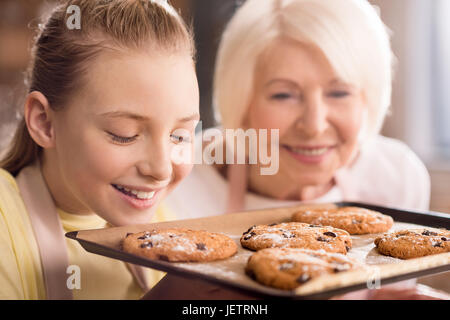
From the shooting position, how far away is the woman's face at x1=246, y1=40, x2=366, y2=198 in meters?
1.53

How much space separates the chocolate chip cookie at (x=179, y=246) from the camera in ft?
3.00

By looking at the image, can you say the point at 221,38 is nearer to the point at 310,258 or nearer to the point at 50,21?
the point at 50,21

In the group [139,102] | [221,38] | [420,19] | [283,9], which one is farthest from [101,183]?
[420,19]

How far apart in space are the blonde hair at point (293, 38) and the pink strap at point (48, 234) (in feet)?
1.91

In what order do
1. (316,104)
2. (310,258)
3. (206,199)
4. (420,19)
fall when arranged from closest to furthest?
(310,258) → (316,104) → (206,199) → (420,19)

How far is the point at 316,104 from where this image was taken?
1.52 meters

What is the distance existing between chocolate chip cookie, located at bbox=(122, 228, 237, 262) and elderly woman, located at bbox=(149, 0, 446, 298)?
534 mm

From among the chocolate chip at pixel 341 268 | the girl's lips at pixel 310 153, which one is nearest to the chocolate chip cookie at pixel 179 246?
the chocolate chip at pixel 341 268

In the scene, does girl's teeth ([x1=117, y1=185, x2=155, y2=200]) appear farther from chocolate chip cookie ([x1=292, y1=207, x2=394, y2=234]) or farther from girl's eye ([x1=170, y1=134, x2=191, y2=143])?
chocolate chip cookie ([x1=292, y1=207, x2=394, y2=234])

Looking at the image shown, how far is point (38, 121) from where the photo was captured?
1127 mm

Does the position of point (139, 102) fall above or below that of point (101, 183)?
above

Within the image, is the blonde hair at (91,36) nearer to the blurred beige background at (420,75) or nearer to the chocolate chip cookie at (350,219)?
the chocolate chip cookie at (350,219)
